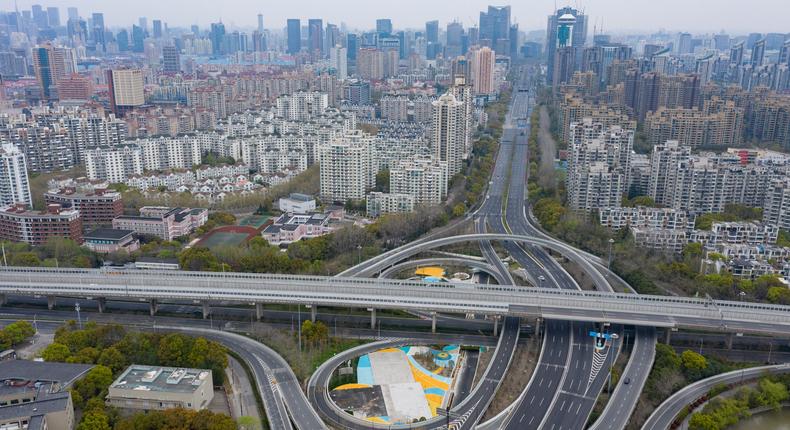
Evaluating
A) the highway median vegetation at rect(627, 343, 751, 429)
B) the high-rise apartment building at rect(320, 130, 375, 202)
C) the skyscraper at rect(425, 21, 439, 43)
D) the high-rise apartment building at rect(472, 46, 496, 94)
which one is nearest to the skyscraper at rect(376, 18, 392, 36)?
the skyscraper at rect(425, 21, 439, 43)

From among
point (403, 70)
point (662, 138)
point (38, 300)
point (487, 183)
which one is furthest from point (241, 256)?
point (403, 70)

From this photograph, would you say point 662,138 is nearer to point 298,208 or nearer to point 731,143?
point 731,143

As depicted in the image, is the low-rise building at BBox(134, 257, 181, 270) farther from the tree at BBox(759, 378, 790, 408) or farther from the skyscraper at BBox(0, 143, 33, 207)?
the tree at BBox(759, 378, 790, 408)

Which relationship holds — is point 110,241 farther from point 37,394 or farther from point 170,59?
point 170,59

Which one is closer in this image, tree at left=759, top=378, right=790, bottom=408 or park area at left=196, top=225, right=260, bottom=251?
tree at left=759, top=378, right=790, bottom=408

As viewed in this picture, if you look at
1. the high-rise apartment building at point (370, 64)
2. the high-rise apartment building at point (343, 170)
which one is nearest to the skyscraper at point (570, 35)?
the high-rise apartment building at point (370, 64)

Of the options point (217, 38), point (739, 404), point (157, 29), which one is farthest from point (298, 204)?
point (157, 29)

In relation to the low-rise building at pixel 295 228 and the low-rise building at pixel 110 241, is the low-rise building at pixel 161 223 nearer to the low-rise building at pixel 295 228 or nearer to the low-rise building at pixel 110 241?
the low-rise building at pixel 110 241
